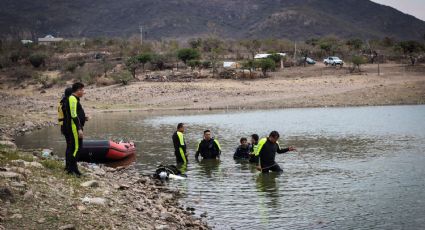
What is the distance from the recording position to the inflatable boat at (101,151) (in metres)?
20.4

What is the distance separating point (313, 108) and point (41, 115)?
2047 cm

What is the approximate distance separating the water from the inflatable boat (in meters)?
1.13

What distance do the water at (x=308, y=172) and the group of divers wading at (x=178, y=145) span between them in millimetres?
483

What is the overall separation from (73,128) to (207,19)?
150261 millimetres

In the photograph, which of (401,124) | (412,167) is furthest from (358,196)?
(401,124)

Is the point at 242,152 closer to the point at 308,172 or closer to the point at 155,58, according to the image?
the point at 308,172

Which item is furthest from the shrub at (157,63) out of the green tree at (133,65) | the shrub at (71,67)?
the shrub at (71,67)

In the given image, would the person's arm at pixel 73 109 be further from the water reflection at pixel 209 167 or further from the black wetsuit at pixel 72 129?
the water reflection at pixel 209 167

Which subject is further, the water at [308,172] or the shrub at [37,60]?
the shrub at [37,60]

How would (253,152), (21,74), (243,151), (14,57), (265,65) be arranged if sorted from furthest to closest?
(14,57)
(21,74)
(265,65)
(243,151)
(253,152)

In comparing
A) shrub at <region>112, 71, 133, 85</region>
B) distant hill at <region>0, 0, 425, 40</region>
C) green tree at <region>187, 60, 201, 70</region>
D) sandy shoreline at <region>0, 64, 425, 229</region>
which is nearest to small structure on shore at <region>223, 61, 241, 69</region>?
green tree at <region>187, 60, 201, 70</region>

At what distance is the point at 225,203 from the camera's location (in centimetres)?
1391

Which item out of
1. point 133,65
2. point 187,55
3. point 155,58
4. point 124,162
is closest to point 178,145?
point 124,162

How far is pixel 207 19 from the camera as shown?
16088cm
